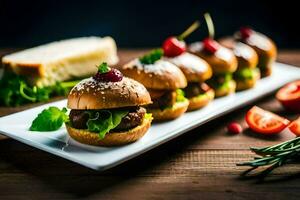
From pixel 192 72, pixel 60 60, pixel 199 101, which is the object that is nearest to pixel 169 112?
pixel 199 101

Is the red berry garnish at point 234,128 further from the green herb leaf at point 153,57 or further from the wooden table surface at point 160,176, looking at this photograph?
the green herb leaf at point 153,57

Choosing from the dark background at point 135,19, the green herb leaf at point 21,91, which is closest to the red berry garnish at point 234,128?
the green herb leaf at point 21,91

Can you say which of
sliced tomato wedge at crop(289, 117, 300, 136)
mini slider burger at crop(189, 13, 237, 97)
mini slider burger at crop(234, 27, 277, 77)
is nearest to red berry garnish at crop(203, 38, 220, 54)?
mini slider burger at crop(189, 13, 237, 97)

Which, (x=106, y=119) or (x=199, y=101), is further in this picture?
(x=199, y=101)

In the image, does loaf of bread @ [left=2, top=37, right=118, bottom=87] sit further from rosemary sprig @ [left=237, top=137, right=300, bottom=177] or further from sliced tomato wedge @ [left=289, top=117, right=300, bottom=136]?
rosemary sprig @ [left=237, top=137, right=300, bottom=177]

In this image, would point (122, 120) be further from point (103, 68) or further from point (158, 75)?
point (158, 75)


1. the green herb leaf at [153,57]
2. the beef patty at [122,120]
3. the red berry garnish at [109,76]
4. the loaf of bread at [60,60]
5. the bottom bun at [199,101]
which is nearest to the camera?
the beef patty at [122,120]
